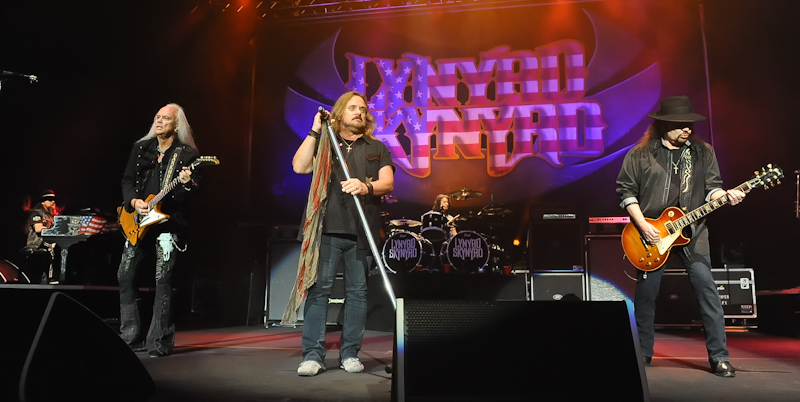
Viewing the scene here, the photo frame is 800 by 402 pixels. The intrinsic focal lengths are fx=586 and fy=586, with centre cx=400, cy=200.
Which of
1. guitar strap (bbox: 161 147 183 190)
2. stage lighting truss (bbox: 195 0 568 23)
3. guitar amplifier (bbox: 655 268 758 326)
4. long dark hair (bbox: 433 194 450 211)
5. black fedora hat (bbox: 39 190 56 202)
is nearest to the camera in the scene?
guitar strap (bbox: 161 147 183 190)

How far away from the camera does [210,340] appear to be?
17.0ft

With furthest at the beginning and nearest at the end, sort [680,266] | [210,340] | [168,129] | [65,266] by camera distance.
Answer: [680,266]
[65,266]
[210,340]
[168,129]

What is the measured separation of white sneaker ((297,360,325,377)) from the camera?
3.16 metres

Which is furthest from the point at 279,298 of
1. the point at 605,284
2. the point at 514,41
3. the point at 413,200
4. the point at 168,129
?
the point at 514,41

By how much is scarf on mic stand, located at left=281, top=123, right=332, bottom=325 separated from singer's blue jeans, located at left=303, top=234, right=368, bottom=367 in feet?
0.27

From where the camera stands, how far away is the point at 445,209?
795 centimetres

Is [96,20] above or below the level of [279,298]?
above

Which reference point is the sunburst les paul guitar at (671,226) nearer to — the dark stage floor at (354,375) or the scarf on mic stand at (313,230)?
the dark stage floor at (354,375)

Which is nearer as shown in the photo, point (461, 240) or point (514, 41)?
point (461, 240)

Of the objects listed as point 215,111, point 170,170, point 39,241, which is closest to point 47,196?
point 39,241

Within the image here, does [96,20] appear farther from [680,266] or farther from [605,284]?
[680,266]

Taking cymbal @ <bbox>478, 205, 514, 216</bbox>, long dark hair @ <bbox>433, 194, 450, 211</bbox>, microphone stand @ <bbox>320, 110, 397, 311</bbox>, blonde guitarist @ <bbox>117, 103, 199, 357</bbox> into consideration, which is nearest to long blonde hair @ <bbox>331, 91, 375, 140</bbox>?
microphone stand @ <bbox>320, 110, 397, 311</bbox>

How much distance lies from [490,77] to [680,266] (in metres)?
3.87

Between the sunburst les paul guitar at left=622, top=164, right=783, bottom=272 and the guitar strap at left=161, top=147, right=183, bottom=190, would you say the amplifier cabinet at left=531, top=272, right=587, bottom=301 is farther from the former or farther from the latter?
the guitar strap at left=161, top=147, right=183, bottom=190
